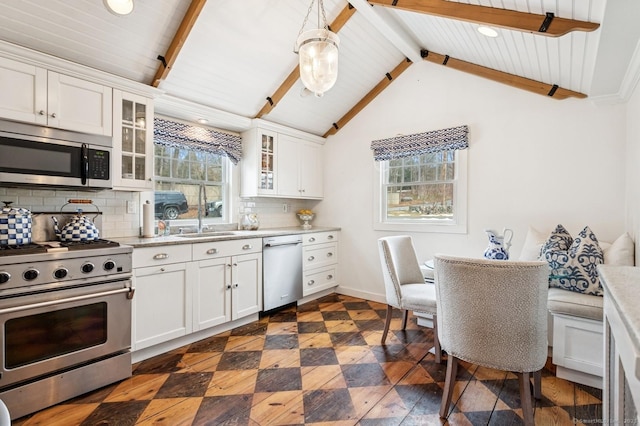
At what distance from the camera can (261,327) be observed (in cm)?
318

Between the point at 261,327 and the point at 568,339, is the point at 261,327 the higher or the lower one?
the lower one

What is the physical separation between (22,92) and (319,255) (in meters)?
3.10

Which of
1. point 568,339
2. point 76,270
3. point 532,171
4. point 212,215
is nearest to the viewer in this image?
point 76,270

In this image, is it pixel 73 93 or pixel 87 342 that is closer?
pixel 87 342

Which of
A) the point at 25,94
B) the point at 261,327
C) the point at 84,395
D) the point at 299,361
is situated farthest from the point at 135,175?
the point at 299,361

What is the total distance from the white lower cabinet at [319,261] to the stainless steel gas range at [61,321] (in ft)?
6.63

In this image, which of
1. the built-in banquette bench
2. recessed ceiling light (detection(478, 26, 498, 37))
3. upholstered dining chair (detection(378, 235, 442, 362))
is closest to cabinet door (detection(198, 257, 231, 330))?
upholstered dining chair (detection(378, 235, 442, 362))

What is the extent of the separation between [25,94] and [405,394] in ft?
10.5

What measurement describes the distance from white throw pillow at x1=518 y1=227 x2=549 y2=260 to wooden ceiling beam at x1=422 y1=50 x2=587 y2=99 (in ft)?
4.06

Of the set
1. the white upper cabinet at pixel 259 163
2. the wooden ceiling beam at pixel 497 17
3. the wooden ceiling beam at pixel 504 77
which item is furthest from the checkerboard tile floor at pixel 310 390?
the wooden ceiling beam at pixel 504 77

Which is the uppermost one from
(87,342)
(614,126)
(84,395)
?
(614,126)

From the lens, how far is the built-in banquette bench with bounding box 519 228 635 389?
2.05 m

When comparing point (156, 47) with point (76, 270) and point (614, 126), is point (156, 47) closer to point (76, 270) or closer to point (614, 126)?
point (76, 270)

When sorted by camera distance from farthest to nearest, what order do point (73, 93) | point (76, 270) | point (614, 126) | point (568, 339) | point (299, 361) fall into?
point (614, 126)
point (299, 361)
point (73, 93)
point (568, 339)
point (76, 270)
